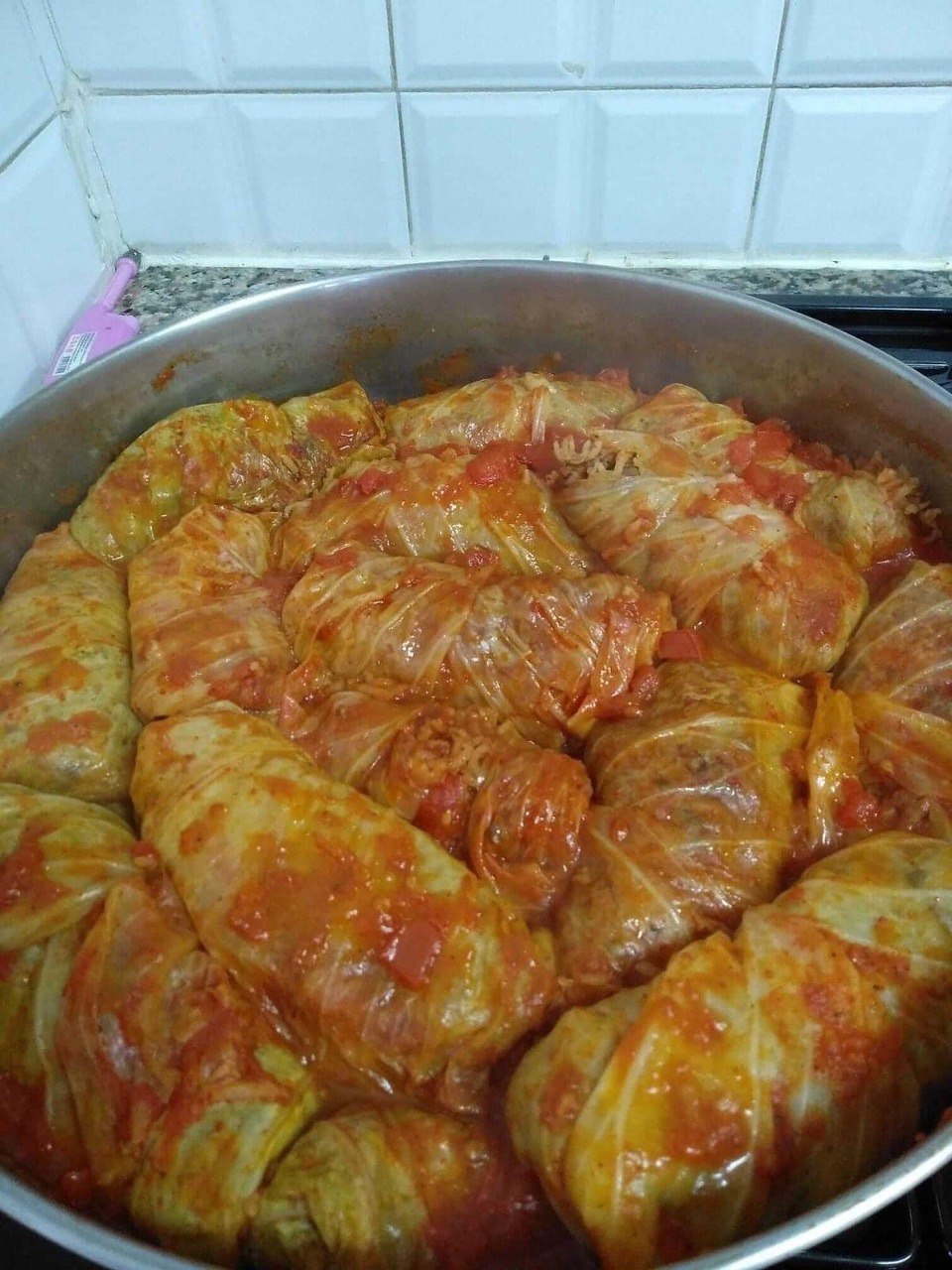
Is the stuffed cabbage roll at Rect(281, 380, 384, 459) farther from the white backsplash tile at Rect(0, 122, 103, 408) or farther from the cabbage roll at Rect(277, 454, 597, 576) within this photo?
the white backsplash tile at Rect(0, 122, 103, 408)

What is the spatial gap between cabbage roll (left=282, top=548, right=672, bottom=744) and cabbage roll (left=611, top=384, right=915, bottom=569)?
2.26 ft

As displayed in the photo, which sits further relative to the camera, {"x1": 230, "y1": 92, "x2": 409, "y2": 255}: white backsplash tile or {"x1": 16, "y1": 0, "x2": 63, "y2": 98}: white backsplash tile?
{"x1": 230, "y1": 92, "x2": 409, "y2": 255}: white backsplash tile

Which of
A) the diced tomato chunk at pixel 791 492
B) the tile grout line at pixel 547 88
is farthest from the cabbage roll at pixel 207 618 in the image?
the tile grout line at pixel 547 88

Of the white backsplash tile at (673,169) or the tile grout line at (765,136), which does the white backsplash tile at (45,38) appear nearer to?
the white backsplash tile at (673,169)

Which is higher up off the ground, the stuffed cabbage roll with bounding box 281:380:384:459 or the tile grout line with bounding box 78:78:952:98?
the tile grout line with bounding box 78:78:952:98

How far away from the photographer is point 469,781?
250 cm

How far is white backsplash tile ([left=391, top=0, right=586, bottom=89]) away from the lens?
3.53 m

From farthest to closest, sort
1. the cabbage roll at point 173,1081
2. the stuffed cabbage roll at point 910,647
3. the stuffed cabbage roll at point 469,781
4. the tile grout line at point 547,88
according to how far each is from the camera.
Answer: the tile grout line at point 547,88
the stuffed cabbage roll at point 910,647
the stuffed cabbage roll at point 469,781
the cabbage roll at point 173,1081

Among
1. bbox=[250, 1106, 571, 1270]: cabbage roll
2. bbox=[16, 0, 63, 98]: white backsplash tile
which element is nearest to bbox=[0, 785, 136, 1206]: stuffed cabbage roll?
bbox=[250, 1106, 571, 1270]: cabbage roll

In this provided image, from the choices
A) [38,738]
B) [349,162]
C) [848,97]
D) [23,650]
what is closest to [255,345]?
[349,162]

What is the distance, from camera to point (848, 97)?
3701mm

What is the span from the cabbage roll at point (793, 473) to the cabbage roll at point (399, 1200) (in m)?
2.14

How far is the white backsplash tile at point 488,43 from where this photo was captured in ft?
11.6

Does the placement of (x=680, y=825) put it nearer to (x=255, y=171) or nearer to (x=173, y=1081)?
(x=173, y=1081)
